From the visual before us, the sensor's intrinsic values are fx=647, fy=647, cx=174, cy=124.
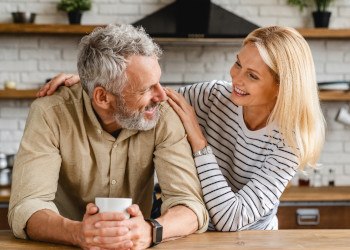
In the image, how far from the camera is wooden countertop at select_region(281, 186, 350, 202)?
401 cm

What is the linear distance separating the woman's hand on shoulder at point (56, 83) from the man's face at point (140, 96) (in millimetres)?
260

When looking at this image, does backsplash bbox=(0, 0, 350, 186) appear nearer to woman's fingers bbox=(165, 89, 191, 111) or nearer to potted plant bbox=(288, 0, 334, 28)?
potted plant bbox=(288, 0, 334, 28)

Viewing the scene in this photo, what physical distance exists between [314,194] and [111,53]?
238cm

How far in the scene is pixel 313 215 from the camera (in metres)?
4.04

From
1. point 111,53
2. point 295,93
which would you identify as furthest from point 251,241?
point 111,53

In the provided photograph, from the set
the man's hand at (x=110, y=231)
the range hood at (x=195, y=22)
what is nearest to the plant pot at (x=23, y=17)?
the range hood at (x=195, y=22)

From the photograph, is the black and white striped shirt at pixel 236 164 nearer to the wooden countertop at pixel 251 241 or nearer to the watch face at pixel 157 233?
the wooden countertop at pixel 251 241

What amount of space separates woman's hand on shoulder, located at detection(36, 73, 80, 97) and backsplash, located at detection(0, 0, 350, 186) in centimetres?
234

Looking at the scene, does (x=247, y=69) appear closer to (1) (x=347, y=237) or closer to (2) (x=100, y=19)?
(1) (x=347, y=237)

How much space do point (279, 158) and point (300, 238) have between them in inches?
14.8

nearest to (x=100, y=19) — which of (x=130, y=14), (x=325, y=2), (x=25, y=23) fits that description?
(x=130, y=14)

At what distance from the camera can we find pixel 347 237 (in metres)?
1.94

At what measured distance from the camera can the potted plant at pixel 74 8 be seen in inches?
175

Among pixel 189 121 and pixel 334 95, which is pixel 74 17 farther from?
pixel 189 121
